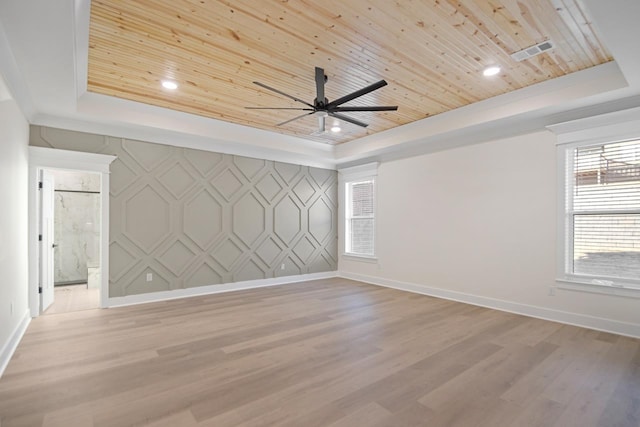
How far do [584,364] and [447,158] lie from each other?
3.36m

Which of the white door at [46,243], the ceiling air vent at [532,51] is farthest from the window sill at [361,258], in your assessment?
the white door at [46,243]

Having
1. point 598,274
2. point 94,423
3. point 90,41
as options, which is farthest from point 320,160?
point 94,423

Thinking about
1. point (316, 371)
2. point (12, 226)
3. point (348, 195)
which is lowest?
point (316, 371)

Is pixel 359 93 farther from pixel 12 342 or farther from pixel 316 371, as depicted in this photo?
pixel 12 342

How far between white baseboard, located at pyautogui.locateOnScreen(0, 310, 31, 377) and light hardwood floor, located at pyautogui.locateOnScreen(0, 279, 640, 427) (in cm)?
7

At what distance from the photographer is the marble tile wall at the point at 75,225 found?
6512 mm

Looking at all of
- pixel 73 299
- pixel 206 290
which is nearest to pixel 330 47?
pixel 206 290

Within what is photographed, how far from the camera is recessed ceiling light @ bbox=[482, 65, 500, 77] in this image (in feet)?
11.0

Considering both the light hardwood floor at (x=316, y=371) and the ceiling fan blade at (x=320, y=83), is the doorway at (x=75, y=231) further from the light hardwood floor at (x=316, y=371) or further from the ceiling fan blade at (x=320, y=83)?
the ceiling fan blade at (x=320, y=83)

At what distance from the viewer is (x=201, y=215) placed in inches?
210

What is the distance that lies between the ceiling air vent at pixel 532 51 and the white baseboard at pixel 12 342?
5.31 metres

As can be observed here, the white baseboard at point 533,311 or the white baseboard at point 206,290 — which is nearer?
the white baseboard at point 533,311

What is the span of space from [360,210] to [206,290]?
11.7ft

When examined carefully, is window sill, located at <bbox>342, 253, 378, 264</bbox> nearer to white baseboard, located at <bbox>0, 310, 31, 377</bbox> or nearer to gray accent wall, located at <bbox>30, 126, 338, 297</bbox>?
gray accent wall, located at <bbox>30, 126, 338, 297</bbox>
